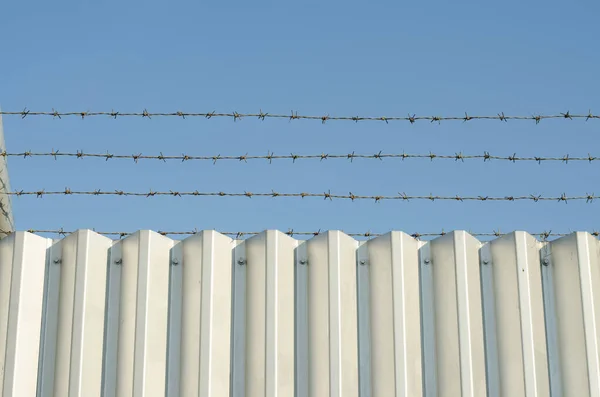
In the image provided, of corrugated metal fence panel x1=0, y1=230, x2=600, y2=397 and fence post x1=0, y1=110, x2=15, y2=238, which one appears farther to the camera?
fence post x1=0, y1=110, x2=15, y2=238

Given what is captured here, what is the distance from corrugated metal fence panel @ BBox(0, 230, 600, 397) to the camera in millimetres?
5188

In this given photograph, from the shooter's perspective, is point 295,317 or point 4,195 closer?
point 295,317

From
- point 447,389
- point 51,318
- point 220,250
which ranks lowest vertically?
point 447,389

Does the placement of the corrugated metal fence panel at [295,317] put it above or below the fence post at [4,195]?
below

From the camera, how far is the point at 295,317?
5.31 meters

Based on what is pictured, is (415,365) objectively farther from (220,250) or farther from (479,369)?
(220,250)

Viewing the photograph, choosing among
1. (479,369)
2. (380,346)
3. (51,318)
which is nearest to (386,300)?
(380,346)

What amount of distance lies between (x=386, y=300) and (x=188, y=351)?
1.08 m

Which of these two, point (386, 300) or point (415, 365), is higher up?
point (386, 300)

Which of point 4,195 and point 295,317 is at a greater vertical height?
point 4,195

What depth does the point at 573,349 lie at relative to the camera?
17.4ft

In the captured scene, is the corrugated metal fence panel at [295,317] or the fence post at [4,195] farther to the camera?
the fence post at [4,195]

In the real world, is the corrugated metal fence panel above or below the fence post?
below

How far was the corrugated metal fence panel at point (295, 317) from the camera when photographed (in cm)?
519
